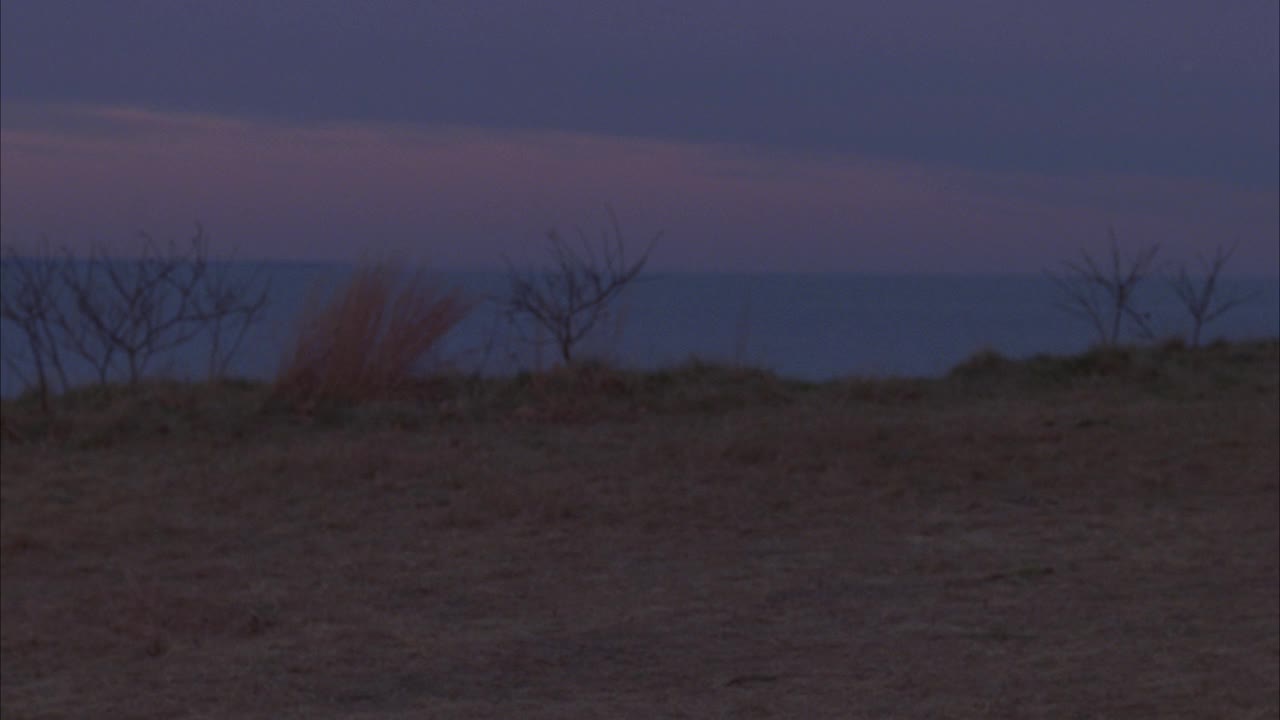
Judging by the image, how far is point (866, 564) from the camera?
6531 mm

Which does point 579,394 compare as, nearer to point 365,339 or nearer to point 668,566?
point 365,339

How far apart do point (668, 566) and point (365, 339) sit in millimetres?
4349

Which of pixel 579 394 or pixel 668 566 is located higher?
pixel 579 394

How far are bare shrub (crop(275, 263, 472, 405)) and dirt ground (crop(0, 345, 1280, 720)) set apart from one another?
23.0 inches

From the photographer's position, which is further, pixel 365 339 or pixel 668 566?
pixel 365 339

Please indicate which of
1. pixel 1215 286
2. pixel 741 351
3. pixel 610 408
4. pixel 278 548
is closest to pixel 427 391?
pixel 610 408

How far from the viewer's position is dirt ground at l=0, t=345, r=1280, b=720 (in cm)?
493

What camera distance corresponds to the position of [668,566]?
6.60 m

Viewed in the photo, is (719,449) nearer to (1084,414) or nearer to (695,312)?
(1084,414)

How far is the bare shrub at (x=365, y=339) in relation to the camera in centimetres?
1028

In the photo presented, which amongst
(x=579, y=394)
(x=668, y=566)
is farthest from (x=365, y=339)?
(x=668, y=566)

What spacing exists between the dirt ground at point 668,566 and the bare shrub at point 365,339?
1.91ft

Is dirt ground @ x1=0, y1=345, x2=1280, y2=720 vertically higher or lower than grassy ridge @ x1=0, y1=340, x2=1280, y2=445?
lower

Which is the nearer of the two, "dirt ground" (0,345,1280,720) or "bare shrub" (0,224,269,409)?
"dirt ground" (0,345,1280,720)
